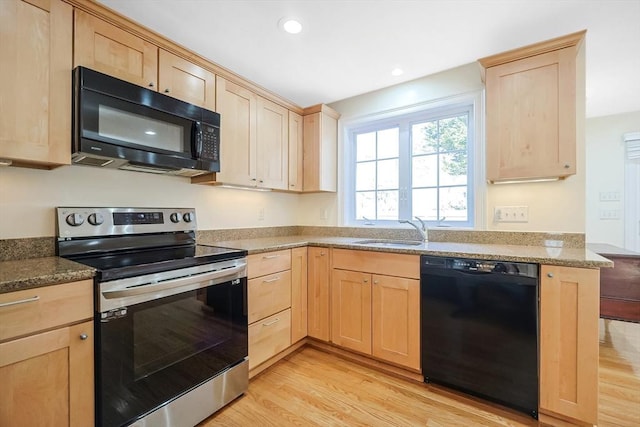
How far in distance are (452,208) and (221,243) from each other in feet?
6.59

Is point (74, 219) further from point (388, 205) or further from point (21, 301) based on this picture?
point (388, 205)

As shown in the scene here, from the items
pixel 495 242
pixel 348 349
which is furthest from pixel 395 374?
pixel 495 242

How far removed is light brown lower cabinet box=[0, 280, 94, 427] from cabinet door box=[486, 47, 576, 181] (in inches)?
96.9

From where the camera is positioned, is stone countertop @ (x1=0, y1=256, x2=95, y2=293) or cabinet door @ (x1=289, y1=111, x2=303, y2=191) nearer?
stone countertop @ (x1=0, y1=256, x2=95, y2=293)

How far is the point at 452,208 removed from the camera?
2.51 meters

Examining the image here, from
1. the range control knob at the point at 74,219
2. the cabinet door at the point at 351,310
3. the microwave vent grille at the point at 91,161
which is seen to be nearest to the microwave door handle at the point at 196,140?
the microwave vent grille at the point at 91,161

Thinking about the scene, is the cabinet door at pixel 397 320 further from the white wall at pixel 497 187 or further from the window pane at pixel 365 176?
the window pane at pixel 365 176

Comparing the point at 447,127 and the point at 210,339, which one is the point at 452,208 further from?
the point at 210,339

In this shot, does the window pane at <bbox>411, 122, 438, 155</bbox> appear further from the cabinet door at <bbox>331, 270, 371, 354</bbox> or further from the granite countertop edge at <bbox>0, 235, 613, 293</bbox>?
the cabinet door at <bbox>331, 270, 371, 354</bbox>

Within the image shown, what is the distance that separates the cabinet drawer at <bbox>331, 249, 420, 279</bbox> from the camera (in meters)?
1.95

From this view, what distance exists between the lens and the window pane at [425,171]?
2.59 metres

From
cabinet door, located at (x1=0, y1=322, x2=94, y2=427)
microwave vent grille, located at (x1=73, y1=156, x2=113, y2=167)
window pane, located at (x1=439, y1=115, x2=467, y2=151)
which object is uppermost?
window pane, located at (x1=439, y1=115, x2=467, y2=151)

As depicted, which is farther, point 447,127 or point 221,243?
point 447,127

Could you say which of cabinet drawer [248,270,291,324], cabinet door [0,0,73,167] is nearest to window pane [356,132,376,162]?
cabinet drawer [248,270,291,324]
